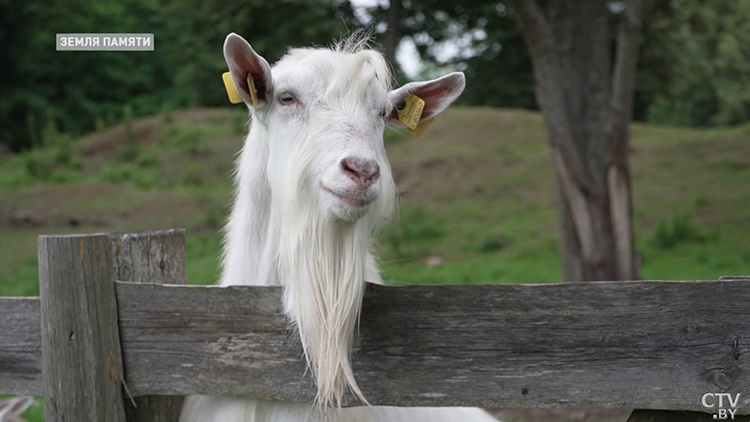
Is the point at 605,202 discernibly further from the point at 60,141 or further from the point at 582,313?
the point at 60,141

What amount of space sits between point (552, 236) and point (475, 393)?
919 cm

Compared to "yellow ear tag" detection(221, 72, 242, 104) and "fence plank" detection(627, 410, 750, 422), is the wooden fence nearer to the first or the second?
"fence plank" detection(627, 410, 750, 422)

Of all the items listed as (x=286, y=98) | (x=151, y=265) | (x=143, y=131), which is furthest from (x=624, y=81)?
(x=143, y=131)

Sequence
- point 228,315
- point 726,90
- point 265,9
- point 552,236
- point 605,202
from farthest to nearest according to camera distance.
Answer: point 726,90
point 552,236
point 265,9
point 605,202
point 228,315

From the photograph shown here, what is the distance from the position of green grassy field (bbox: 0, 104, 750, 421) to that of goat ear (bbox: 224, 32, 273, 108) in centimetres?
567

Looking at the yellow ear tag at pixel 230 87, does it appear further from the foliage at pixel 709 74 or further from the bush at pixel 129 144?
the foliage at pixel 709 74

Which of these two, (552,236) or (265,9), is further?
(552,236)

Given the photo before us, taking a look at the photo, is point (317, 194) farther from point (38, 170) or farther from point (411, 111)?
point (38, 170)

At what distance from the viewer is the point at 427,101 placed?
3029 mm

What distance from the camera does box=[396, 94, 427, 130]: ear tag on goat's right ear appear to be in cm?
289

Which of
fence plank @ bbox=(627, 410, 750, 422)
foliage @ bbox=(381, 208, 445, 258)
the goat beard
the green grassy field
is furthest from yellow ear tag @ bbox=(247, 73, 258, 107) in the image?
foliage @ bbox=(381, 208, 445, 258)

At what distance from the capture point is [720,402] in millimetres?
2303

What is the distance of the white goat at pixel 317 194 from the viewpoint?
2500 millimetres

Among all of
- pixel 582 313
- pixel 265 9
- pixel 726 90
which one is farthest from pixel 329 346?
pixel 726 90
